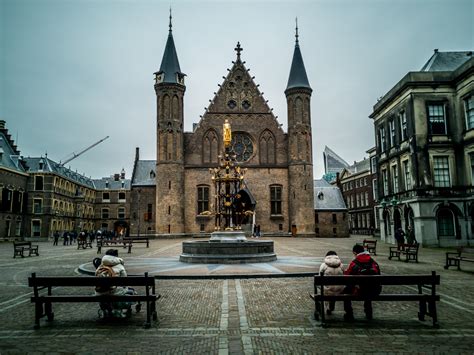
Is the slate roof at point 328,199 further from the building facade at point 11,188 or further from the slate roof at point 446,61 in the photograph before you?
the building facade at point 11,188

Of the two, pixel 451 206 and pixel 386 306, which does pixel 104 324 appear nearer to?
pixel 386 306

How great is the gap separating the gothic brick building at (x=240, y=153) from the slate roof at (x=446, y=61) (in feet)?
51.0

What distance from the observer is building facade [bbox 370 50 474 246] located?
26.6 meters

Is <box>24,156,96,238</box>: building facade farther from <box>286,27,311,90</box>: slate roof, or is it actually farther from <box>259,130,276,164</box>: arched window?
<box>286,27,311,90</box>: slate roof

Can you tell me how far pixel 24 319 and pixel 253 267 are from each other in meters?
8.02

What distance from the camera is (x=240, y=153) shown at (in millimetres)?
44719

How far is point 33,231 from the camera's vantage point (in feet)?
167

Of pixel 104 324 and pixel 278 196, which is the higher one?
pixel 278 196

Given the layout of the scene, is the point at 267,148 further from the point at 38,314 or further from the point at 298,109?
the point at 38,314

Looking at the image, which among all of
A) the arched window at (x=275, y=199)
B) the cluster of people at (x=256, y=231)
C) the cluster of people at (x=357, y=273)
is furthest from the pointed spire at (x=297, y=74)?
the cluster of people at (x=357, y=273)

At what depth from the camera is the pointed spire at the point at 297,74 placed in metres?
44.8

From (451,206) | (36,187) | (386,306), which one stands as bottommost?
(386,306)

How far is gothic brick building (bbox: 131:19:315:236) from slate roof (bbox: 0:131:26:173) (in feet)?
63.6

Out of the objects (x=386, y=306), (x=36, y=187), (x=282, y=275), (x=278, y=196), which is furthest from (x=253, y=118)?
(x=386, y=306)
